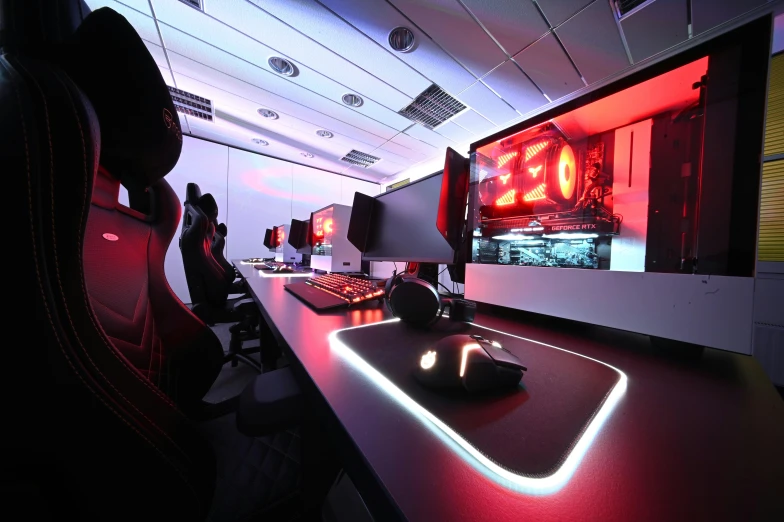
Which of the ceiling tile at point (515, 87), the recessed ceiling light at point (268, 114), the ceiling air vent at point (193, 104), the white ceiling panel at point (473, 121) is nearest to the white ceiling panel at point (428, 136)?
the white ceiling panel at point (473, 121)

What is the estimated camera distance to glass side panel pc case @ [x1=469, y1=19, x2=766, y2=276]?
429mm

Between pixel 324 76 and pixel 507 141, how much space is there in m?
2.36

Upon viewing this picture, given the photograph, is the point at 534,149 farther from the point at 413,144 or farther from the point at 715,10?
the point at 413,144

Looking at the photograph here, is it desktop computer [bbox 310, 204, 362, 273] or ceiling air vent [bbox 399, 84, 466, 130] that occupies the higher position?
ceiling air vent [bbox 399, 84, 466, 130]

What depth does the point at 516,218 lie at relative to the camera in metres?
0.81

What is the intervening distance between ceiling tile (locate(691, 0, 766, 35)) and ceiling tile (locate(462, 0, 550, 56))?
0.93 metres

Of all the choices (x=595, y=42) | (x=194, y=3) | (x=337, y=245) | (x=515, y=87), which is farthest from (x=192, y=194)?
(x=595, y=42)

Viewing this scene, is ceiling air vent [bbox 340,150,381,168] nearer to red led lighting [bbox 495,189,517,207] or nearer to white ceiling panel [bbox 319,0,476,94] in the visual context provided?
white ceiling panel [bbox 319,0,476,94]

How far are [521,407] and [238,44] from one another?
3039 millimetres

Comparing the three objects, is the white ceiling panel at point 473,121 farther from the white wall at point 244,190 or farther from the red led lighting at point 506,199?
the white wall at point 244,190

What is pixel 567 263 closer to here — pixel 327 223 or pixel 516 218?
pixel 516 218

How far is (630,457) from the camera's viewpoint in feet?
0.74

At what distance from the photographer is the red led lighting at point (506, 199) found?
0.81 meters

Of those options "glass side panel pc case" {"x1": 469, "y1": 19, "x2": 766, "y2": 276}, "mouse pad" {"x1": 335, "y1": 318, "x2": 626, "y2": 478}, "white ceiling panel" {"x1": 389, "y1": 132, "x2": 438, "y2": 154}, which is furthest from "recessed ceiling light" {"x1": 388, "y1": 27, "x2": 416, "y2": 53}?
"mouse pad" {"x1": 335, "y1": 318, "x2": 626, "y2": 478}
